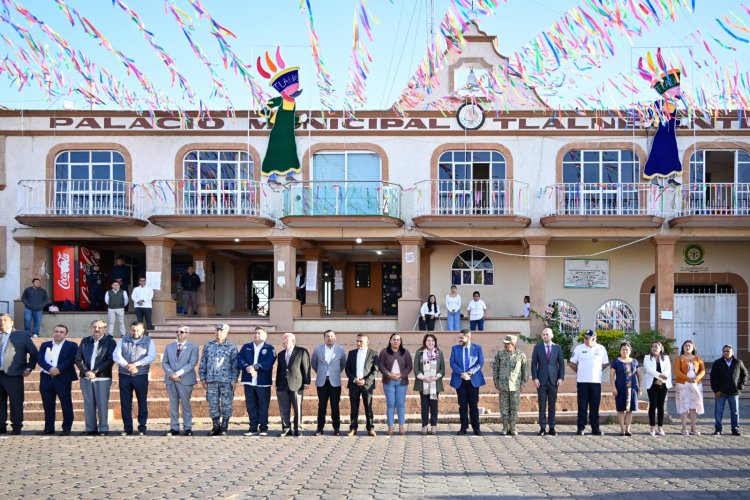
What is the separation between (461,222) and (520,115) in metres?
3.63

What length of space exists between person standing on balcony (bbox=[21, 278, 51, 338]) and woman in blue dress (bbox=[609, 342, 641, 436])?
50.6 feet

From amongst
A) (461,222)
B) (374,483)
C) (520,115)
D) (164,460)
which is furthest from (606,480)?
(520,115)

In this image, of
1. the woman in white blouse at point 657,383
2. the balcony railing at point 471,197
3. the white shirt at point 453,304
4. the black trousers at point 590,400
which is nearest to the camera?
the black trousers at point 590,400

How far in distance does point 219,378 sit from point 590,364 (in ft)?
19.7

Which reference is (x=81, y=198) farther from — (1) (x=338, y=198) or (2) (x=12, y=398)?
(2) (x=12, y=398)

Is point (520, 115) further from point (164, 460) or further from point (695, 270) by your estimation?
point (164, 460)

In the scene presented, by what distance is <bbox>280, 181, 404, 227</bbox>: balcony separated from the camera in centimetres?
2491

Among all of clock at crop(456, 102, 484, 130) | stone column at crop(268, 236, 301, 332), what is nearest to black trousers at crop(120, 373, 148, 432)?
stone column at crop(268, 236, 301, 332)

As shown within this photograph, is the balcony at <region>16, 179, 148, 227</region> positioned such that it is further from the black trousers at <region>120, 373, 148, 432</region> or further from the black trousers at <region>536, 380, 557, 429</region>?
the black trousers at <region>536, 380, 557, 429</region>

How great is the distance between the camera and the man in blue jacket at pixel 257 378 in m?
13.9

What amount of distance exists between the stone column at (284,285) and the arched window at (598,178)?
26.5 feet

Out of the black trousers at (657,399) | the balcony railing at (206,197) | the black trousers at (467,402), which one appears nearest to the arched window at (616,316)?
the balcony railing at (206,197)

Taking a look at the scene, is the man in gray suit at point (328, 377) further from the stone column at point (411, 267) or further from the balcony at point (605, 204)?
the balcony at point (605, 204)

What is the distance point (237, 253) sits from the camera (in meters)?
30.0
